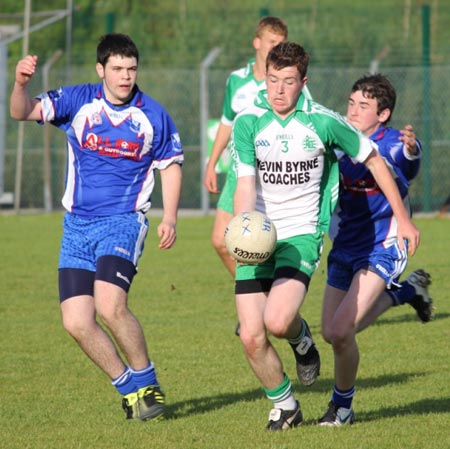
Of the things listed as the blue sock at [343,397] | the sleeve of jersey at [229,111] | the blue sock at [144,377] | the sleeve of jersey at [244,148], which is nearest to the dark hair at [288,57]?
the sleeve of jersey at [244,148]

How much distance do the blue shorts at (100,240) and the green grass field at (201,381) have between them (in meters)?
0.89

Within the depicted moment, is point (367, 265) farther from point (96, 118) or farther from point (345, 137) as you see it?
point (96, 118)

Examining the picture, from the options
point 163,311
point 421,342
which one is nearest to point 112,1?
point 163,311

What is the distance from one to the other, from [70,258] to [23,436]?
1.06m

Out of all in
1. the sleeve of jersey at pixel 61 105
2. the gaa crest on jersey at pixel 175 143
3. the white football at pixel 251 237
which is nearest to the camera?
the white football at pixel 251 237

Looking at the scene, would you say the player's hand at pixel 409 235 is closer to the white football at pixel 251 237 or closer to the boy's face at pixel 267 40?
the white football at pixel 251 237

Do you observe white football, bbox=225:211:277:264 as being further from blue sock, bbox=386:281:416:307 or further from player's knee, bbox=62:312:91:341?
blue sock, bbox=386:281:416:307

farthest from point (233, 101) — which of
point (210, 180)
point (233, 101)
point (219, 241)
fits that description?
point (219, 241)

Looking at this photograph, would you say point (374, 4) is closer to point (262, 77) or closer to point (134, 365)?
point (262, 77)

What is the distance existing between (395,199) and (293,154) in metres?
0.59

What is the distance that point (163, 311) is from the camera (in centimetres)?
1053

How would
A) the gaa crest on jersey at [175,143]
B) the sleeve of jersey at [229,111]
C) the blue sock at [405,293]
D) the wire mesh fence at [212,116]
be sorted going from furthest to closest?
the wire mesh fence at [212,116]
the sleeve of jersey at [229,111]
the blue sock at [405,293]
the gaa crest on jersey at [175,143]

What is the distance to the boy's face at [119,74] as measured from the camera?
6406 mm

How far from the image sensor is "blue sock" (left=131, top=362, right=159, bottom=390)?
627 cm
